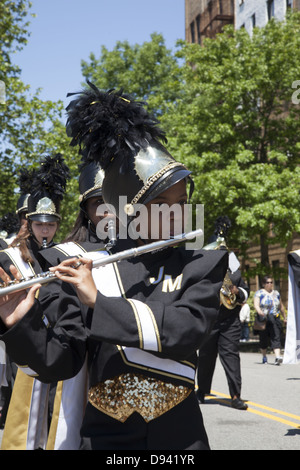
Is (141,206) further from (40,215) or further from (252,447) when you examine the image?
(252,447)

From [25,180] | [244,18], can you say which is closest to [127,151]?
[25,180]

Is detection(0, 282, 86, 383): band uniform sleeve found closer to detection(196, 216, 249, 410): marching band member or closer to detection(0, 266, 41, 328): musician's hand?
detection(0, 266, 41, 328): musician's hand

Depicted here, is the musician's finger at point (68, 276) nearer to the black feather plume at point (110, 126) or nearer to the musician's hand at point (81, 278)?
Result: the musician's hand at point (81, 278)

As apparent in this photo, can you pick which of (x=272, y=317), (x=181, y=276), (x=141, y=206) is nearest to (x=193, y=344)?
(x=181, y=276)

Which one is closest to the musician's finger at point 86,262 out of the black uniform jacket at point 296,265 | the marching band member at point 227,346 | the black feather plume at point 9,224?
the black uniform jacket at point 296,265

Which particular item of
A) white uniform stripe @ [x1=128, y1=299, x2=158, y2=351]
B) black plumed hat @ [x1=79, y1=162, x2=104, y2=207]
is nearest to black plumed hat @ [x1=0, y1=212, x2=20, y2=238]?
black plumed hat @ [x1=79, y1=162, x2=104, y2=207]

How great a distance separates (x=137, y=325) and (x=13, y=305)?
0.45 m

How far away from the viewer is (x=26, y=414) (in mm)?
4031

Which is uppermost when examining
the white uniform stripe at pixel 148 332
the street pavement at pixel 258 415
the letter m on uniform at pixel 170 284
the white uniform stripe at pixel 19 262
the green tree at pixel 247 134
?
the green tree at pixel 247 134

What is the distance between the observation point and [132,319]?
2377 millimetres

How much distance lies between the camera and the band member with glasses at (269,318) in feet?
55.5

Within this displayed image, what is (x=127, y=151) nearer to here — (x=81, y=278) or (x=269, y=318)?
(x=81, y=278)

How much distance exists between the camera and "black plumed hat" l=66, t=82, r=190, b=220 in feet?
8.63

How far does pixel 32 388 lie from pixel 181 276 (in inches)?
74.1
